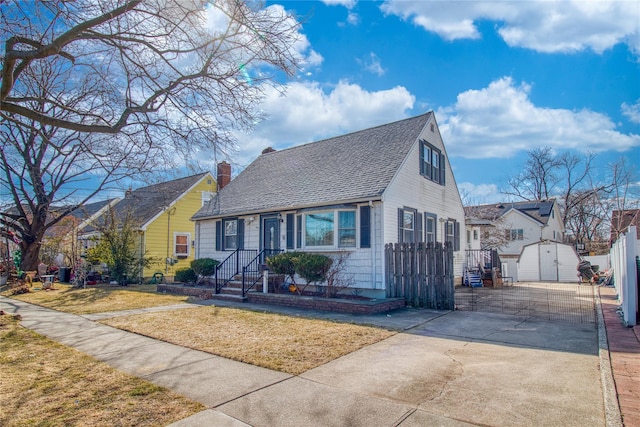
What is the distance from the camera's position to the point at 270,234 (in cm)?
1465

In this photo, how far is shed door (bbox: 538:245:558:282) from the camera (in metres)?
21.7

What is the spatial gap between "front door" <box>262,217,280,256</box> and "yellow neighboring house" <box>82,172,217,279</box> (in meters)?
8.56

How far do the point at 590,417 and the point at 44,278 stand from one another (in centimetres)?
2249

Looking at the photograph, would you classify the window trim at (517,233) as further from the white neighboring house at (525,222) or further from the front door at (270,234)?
the front door at (270,234)

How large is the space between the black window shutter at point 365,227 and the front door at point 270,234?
12.1 ft

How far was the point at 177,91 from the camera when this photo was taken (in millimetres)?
7598

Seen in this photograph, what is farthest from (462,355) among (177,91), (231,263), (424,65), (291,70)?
(231,263)

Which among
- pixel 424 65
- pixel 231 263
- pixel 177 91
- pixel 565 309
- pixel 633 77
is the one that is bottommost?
pixel 565 309

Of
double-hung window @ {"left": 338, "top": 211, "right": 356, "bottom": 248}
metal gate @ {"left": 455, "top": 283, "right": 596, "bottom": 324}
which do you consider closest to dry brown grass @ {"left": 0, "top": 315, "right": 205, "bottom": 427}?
double-hung window @ {"left": 338, "top": 211, "right": 356, "bottom": 248}

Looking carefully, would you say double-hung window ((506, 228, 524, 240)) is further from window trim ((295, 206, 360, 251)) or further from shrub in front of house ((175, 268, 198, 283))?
shrub in front of house ((175, 268, 198, 283))

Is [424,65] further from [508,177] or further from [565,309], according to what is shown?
[508,177]

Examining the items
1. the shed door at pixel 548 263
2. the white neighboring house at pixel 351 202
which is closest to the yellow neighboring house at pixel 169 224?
the white neighboring house at pixel 351 202

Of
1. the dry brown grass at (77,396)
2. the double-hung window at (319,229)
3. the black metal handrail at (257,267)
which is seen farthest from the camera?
the black metal handrail at (257,267)

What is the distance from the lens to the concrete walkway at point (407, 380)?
12.1ft
